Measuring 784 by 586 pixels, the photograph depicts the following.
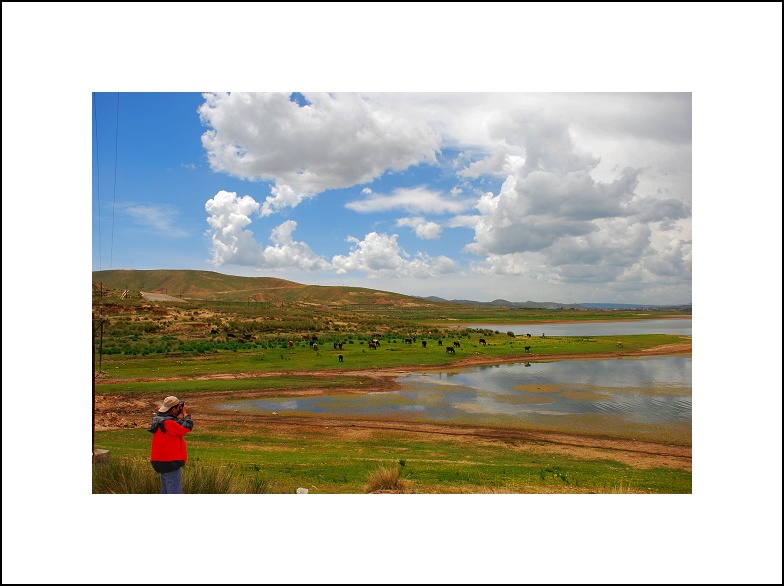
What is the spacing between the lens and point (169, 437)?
18.3 ft

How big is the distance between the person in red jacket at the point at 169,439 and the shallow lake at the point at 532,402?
7913 mm

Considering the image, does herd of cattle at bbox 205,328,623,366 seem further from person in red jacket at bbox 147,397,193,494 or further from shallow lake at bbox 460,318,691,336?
person in red jacket at bbox 147,397,193,494

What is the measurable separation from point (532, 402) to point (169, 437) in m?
12.6

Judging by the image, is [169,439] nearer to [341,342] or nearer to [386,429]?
[386,429]

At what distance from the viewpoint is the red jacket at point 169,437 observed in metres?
5.49

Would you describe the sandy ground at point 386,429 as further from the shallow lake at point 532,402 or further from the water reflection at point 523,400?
the water reflection at point 523,400

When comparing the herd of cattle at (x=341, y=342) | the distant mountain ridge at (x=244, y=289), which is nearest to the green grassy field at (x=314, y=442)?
the herd of cattle at (x=341, y=342)

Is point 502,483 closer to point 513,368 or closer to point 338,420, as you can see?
point 338,420

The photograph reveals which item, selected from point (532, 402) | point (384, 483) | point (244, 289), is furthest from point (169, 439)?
point (244, 289)

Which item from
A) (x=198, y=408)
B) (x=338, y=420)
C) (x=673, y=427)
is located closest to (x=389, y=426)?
(x=338, y=420)

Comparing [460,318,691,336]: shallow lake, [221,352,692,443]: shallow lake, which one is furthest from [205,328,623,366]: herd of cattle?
[460,318,691,336]: shallow lake

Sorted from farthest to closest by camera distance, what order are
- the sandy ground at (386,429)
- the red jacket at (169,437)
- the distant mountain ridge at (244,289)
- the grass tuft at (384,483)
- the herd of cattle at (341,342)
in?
the distant mountain ridge at (244,289) < the herd of cattle at (341,342) < the sandy ground at (386,429) < the grass tuft at (384,483) < the red jacket at (169,437)

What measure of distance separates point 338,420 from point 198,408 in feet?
14.5

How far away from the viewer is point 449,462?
29.7ft
